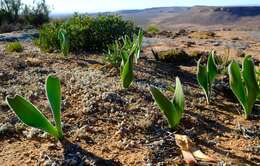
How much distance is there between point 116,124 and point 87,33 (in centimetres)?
468

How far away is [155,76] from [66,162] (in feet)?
10.4

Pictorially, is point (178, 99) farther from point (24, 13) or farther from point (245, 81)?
point (24, 13)

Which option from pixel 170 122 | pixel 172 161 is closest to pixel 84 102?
pixel 170 122

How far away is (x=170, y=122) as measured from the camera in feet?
14.9

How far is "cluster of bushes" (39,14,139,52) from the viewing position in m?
9.20

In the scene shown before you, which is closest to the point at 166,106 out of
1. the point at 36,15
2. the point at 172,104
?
the point at 172,104

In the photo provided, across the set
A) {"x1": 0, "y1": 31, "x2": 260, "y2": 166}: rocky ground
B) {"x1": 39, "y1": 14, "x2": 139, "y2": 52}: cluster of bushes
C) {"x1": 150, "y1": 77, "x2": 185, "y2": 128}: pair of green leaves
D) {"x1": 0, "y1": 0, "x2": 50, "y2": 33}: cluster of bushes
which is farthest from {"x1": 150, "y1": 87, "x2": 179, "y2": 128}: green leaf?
{"x1": 0, "y1": 0, "x2": 50, "y2": 33}: cluster of bushes

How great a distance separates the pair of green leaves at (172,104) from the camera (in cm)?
440

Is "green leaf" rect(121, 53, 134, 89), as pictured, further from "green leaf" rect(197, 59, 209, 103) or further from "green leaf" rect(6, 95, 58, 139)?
"green leaf" rect(6, 95, 58, 139)

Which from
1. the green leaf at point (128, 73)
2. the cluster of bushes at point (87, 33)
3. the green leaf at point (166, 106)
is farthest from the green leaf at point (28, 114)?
the cluster of bushes at point (87, 33)

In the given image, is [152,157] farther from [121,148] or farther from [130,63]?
[130,63]

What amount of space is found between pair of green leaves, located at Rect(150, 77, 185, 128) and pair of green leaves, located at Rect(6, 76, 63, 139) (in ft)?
2.65

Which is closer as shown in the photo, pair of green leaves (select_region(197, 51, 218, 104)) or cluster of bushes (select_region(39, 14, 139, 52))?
pair of green leaves (select_region(197, 51, 218, 104))

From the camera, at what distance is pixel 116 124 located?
4848 mm
